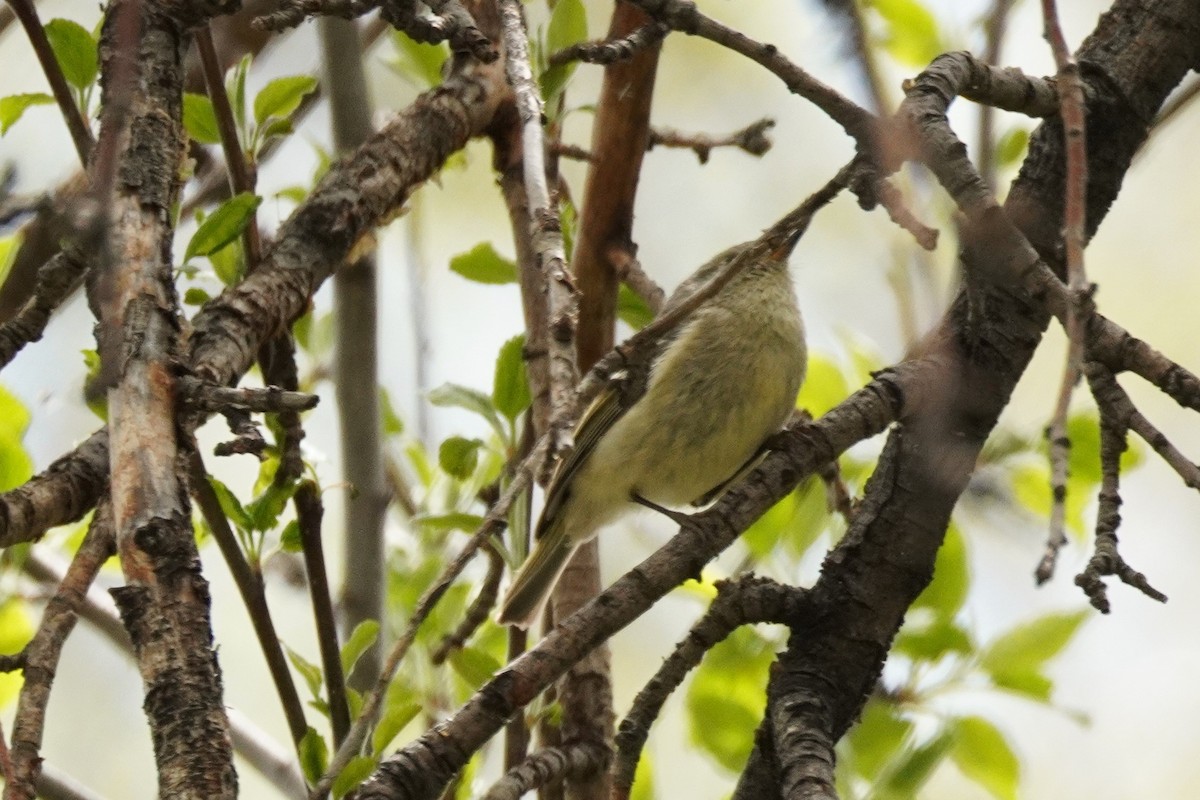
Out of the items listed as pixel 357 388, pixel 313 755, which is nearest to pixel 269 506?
pixel 313 755

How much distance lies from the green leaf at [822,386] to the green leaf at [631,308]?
444mm

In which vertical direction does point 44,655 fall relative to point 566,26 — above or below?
below

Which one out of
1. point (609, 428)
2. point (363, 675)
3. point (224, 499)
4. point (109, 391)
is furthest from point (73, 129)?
point (609, 428)

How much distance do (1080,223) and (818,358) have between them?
4.88ft

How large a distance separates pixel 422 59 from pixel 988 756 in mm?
1808

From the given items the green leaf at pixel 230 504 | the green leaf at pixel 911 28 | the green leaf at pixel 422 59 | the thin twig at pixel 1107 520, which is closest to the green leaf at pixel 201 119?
the green leaf at pixel 422 59

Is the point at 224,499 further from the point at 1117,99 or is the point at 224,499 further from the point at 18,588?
the point at 1117,99

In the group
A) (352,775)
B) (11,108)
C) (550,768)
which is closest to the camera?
(352,775)

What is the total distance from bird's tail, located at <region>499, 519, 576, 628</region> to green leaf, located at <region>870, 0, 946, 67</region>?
130 centimetres

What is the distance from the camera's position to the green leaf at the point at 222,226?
211 centimetres

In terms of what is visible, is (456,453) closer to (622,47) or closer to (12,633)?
(12,633)

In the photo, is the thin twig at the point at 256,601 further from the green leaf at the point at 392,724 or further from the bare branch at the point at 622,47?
the bare branch at the point at 622,47

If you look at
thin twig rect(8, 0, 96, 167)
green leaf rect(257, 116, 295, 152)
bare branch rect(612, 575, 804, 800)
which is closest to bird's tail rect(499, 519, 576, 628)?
bare branch rect(612, 575, 804, 800)

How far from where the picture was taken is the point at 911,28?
2.67 metres
